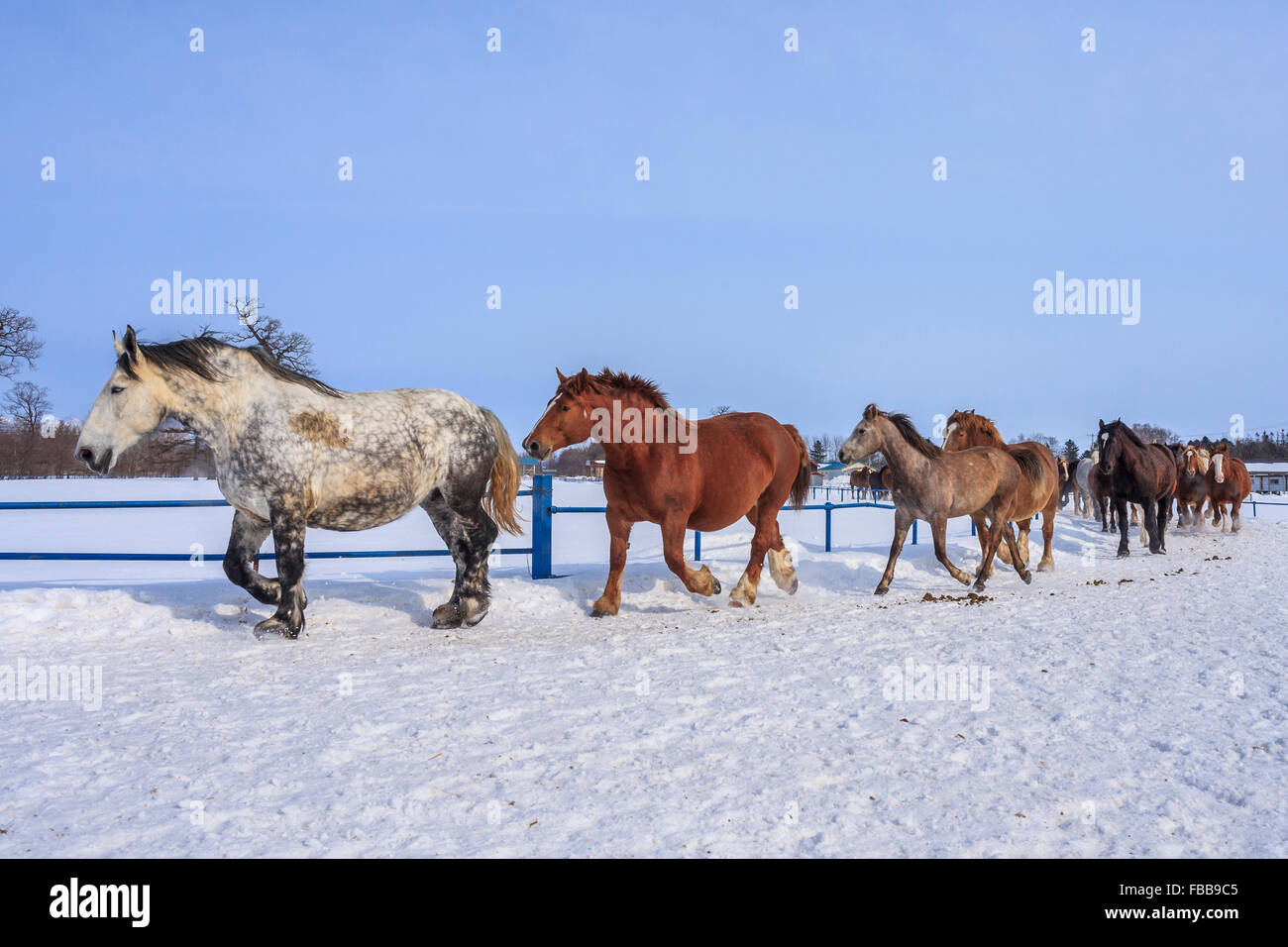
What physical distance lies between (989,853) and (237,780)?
2412 mm

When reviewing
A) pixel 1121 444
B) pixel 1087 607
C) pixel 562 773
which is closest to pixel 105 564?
pixel 562 773

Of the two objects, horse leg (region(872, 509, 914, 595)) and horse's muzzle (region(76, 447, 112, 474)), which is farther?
horse leg (region(872, 509, 914, 595))

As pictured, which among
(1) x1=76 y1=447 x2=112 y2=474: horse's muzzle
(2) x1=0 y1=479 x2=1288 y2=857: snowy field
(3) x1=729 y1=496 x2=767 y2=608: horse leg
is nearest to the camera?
(2) x1=0 y1=479 x2=1288 y2=857: snowy field

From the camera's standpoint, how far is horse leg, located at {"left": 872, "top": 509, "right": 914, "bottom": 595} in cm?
780

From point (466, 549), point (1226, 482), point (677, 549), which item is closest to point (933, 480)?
point (677, 549)

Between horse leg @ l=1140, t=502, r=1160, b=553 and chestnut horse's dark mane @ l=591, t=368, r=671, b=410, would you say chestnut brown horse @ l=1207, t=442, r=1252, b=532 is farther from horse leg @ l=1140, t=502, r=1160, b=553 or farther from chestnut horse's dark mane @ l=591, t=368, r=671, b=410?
chestnut horse's dark mane @ l=591, t=368, r=671, b=410

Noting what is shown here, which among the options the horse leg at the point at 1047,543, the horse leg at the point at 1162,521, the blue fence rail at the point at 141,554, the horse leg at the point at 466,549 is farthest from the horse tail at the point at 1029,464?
the horse leg at the point at 466,549

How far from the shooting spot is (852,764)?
283cm

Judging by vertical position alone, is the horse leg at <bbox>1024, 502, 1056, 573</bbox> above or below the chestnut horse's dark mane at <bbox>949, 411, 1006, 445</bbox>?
below

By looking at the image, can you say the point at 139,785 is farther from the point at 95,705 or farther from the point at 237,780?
the point at 95,705

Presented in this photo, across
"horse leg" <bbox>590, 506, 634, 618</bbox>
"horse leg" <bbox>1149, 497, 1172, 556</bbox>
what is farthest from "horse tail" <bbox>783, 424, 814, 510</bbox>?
"horse leg" <bbox>1149, 497, 1172, 556</bbox>

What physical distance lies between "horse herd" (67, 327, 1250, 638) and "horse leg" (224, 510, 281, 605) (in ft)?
0.03

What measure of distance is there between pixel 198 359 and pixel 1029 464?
8373mm

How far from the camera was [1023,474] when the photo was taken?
9.09 meters
